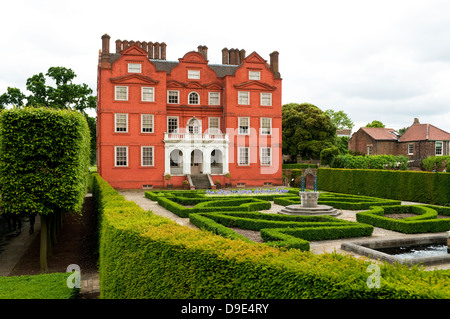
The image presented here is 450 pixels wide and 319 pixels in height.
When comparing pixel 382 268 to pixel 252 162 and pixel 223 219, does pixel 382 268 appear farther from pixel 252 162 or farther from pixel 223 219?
pixel 252 162

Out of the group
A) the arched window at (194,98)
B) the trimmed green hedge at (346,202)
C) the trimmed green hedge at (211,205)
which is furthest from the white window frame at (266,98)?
the trimmed green hedge at (346,202)

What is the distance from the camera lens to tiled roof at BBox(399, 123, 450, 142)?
49219 mm

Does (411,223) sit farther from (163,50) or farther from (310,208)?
(163,50)

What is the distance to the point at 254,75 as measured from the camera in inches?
1464

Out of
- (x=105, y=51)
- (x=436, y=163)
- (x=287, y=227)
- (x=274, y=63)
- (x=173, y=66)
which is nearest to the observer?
(x=287, y=227)

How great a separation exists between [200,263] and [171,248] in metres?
0.68

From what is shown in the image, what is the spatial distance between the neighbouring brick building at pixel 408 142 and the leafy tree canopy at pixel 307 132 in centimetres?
709

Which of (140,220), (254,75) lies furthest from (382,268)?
(254,75)

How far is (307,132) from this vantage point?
50.2m

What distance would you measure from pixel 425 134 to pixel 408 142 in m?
2.56

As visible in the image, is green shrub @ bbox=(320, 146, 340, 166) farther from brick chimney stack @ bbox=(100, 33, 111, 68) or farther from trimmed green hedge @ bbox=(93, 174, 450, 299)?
trimmed green hedge @ bbox=(93, 174, 450, 299)

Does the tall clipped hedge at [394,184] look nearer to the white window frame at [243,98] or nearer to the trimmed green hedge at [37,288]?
the white window frame at [243,98]

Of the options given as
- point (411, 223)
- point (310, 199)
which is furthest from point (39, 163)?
point (411, 223)

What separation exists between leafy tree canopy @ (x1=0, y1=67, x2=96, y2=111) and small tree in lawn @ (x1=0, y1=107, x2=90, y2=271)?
2994 cm
